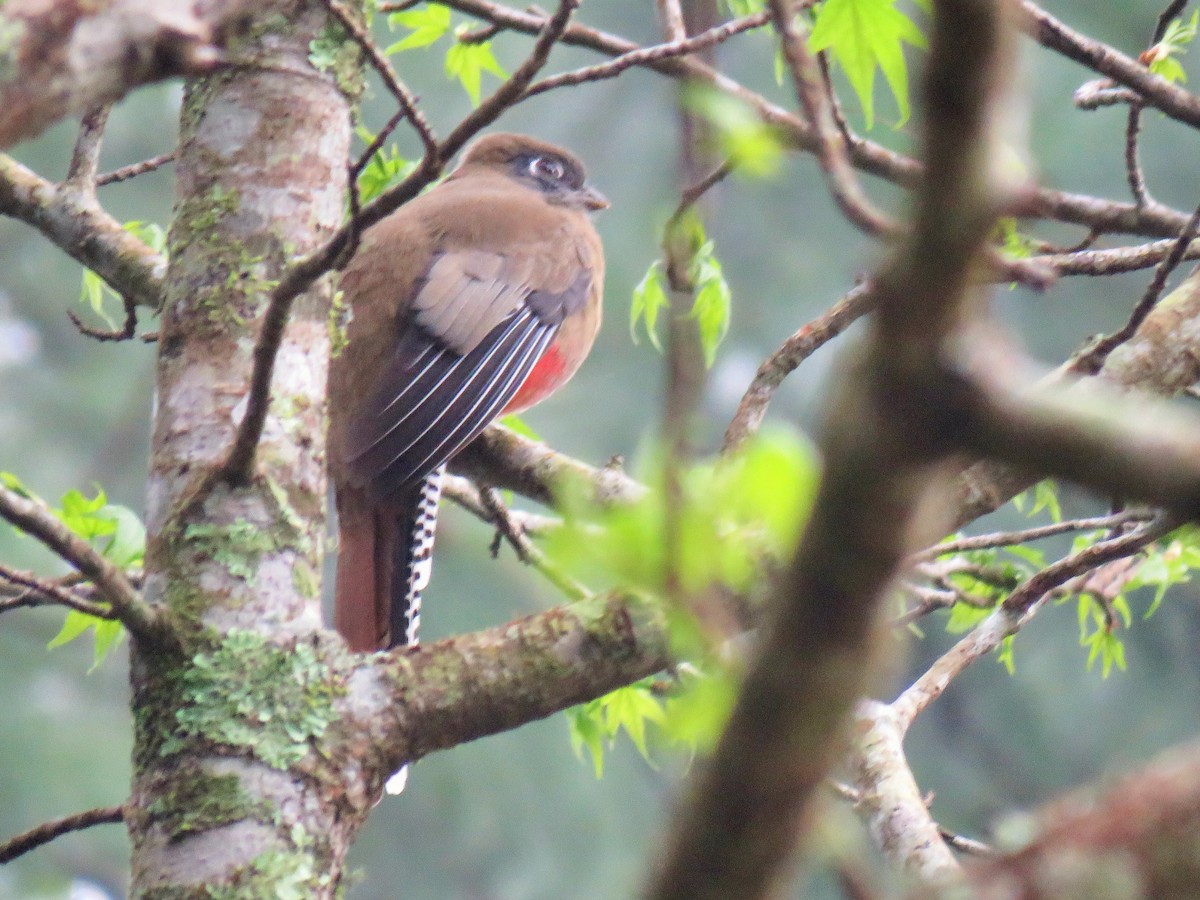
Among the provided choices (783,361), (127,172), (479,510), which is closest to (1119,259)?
(783,361)

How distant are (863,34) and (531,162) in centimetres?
308

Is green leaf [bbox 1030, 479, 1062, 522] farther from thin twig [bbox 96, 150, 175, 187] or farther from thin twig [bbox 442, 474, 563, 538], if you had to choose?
thin twig [bbox 96, 150, 175, 187]

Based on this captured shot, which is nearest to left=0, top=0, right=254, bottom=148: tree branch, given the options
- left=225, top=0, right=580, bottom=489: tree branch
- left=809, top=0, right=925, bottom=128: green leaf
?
left=225, top=0, right=580, bottom=489: tree branch

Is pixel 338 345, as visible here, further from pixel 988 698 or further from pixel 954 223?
pixel 988 698

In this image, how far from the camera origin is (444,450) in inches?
133

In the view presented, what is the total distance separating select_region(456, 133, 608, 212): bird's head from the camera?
5305mm

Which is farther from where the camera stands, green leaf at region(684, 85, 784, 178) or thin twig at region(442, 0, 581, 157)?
thin twig at region(442, 0, 581, 157)

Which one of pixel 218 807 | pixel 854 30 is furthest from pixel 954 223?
pixel 854 30

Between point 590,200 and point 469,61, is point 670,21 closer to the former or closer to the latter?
point 469,61

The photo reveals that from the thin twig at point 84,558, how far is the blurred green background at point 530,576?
7121mm

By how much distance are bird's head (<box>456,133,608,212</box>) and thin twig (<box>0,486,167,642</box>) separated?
3.56 metres

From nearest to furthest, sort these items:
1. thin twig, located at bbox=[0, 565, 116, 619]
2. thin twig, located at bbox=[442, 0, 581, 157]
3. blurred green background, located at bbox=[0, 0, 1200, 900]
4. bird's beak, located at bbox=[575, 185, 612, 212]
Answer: thin twig, located at bbox=[442, 0, 581, 157] < thin twig, located at bbox=[0, 565, 116, 619] < bird's beak, located at bbox=[575, 185, 612, 212] < blurred green background, located at bbox=[0, 0, 1200, 900]

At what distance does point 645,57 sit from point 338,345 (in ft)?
3.21

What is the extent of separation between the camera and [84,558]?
174 cm
